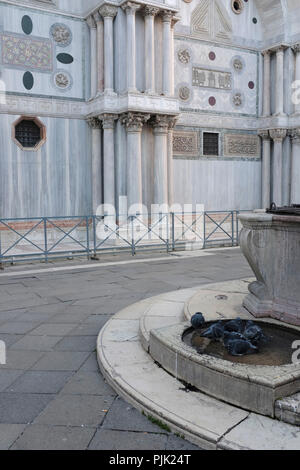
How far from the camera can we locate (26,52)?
38.9 feet

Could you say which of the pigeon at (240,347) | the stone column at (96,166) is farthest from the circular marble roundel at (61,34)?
the pigeon at (240,347)

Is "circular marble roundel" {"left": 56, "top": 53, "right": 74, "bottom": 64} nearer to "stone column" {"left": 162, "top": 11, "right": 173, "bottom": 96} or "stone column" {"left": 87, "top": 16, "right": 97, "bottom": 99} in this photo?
"stone column" {"left": 87, "top": 16, "right": 97, "bottom": 99}

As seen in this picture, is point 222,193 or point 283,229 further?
point 222,193

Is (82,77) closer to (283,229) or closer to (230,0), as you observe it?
(230,0)

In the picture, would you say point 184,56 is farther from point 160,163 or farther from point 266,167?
point 266,167

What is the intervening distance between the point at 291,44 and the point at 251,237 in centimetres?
1345

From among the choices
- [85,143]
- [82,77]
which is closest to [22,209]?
[85,143]

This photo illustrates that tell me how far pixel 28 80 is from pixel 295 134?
30.5 feet

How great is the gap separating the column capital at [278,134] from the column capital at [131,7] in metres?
6.52

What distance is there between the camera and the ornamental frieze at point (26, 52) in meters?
11.6

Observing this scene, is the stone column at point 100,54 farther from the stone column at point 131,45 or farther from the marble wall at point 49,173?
the marble wall at point 49,173

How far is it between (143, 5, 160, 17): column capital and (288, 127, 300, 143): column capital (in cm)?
654

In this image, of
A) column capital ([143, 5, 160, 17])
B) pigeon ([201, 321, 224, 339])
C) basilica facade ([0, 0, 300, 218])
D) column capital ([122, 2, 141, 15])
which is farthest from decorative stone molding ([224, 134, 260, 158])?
pigeon ([201, 321, 224, 339])

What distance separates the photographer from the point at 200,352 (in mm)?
3391
